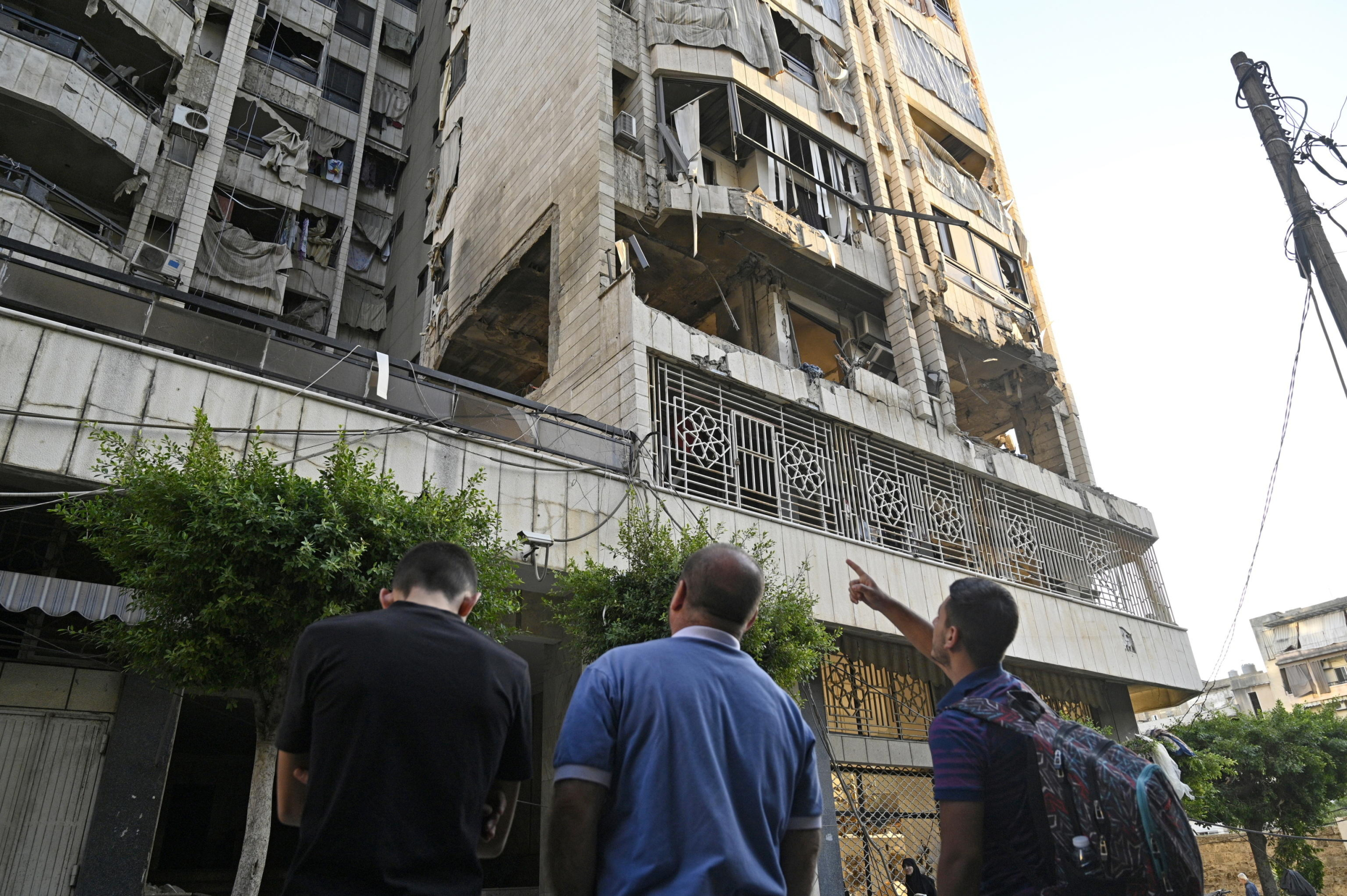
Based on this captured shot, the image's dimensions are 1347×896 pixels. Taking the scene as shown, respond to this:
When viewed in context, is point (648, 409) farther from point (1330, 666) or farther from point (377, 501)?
point (1330, 666)

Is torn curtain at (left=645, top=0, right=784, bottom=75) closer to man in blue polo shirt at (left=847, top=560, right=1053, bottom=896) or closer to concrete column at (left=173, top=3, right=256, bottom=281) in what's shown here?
concrete column at (left=173, top=3, right=256, bottom=281)

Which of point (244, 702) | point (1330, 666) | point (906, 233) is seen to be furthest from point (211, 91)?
point (1330, 666)

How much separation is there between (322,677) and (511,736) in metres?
0.54

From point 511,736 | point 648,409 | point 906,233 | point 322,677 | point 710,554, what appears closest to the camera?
point 322,677

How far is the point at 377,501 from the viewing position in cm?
655

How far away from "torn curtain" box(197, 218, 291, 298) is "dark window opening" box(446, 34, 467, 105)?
218 inches

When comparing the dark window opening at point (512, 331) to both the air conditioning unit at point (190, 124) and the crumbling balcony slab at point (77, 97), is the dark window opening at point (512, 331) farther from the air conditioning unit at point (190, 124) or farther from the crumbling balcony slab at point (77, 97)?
the air conditioning unit at point (190, 124)

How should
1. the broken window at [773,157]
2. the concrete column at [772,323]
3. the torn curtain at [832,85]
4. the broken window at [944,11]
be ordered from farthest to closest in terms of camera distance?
the broken window at [944,11] < the torn curtain at [832,85] < the broken window at [773,157] < the concrete column at [772,323]

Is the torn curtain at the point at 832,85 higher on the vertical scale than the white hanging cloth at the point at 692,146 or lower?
higher

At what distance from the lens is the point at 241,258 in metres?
19.3

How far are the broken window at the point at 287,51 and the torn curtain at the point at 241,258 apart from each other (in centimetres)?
559

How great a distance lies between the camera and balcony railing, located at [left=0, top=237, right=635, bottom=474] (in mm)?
7566

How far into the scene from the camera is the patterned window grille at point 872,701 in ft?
39.0

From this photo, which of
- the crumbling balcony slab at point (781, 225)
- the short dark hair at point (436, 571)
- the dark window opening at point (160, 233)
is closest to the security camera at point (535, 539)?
the crumbling balcony slab at point (781, 225)
